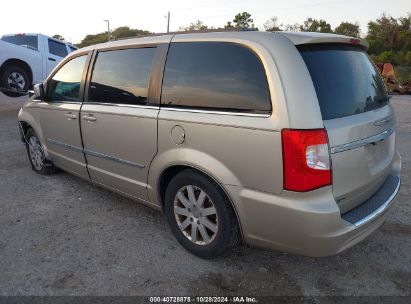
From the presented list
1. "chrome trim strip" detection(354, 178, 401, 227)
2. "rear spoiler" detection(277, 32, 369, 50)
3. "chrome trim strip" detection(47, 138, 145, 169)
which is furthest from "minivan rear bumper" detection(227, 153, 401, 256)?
"chrome trim strip" detection(47, 138, 145, 169)

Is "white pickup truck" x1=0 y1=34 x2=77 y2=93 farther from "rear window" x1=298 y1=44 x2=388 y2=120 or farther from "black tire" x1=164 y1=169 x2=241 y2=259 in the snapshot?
"rear window" x1=298 y1=44 x2=388 y2=120

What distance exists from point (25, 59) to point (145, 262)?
8.96 meters

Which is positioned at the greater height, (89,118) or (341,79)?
(341,79)

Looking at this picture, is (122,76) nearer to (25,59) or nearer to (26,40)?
(25,59)

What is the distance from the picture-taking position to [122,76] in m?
3.60

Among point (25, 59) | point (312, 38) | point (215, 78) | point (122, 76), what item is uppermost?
point (312, 38)

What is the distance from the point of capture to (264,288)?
278cm

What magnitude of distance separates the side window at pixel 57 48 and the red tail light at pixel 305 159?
1063cm

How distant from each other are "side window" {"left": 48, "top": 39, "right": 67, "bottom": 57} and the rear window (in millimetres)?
10319

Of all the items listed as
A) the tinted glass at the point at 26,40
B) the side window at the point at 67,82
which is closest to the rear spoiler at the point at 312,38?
the side window at the point at 67,82

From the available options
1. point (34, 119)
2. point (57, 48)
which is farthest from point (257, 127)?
point (57, 48)

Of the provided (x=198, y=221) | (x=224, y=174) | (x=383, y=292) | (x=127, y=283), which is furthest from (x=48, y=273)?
(x=383, y=292)

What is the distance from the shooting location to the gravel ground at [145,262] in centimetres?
279

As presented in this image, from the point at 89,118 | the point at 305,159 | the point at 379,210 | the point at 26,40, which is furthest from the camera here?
the point at 26,40
